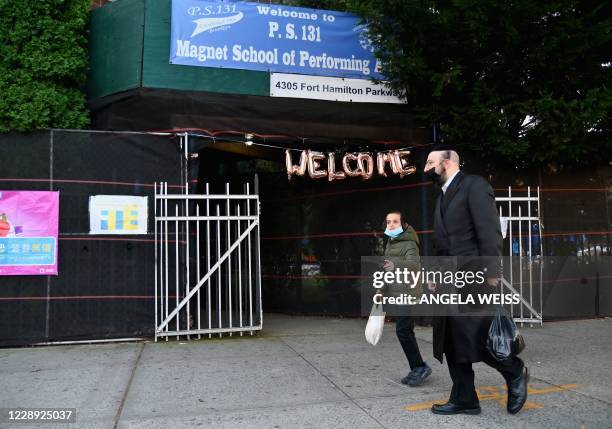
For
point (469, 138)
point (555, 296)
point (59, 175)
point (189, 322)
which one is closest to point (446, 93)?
point (469, 138)

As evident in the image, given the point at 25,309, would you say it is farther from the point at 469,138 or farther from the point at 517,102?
the point at 517,102

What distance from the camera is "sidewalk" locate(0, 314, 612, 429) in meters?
4.13

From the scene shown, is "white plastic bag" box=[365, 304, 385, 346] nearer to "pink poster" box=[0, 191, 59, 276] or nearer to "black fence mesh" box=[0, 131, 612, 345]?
"black fence mesh" box=[0, 131, 612, 345]

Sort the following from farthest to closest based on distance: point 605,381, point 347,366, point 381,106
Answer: point 381,106, point 347,366, point 605,381

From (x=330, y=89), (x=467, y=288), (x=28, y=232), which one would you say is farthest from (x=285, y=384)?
(x=330, y=89)

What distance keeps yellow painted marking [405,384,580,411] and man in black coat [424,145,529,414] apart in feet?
0.79

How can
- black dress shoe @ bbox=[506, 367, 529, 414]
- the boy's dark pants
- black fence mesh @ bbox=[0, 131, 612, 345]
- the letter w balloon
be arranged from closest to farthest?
black dress shoe @ bbox=[506, 367, 529, 414]
the boy's dark pants
black fence mesh @ bbox=[0, 131, 612, 345]
the letter w balloon

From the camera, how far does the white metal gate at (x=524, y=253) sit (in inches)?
309

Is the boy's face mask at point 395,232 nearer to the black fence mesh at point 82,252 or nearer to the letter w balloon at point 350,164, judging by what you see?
the letter w balloon at point 350,164

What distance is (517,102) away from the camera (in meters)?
7.39

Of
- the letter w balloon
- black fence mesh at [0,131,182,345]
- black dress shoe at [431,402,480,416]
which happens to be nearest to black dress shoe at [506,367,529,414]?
black dress shoe at [431,402,480,416]

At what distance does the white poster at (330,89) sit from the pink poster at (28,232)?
3.39m

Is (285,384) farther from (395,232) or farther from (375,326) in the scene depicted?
(395,232)

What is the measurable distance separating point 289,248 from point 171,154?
3.39 meters
